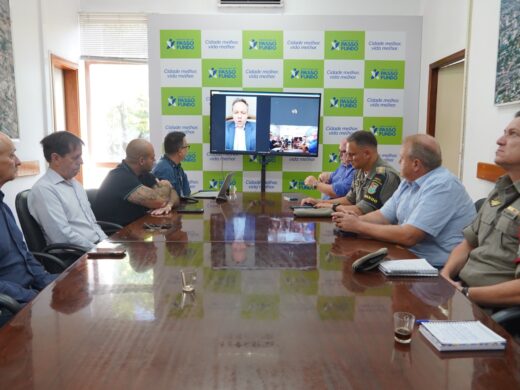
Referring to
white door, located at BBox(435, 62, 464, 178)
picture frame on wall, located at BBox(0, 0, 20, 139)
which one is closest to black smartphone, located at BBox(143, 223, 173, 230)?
picture frame on wall, located at BBox(0, 0, 20, 139)

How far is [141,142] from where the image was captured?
127 inches

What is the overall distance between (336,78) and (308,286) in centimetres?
440

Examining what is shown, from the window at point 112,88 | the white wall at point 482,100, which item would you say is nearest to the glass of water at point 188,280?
the white wall at point 482,100

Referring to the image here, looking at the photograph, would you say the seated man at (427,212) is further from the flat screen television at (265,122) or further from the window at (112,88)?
the window at (112,88)

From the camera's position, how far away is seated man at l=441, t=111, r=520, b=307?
1674 millimetres

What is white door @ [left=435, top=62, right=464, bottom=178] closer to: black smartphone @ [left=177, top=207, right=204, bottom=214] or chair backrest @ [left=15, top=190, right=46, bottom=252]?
black smartphone @ [left=177, top=207, right=204, bottom=214]

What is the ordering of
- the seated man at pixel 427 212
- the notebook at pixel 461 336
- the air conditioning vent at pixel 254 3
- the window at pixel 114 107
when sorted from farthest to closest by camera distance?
the window at pixel 114 107 < the air conditioning vent at pixel 254 3 < the seated man at pixel 427 212 < the notebook at pixel 461 336

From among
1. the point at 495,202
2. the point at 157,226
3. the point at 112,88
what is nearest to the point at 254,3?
the point at 112,88

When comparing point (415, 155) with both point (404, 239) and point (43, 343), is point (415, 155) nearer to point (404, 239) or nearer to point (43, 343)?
point (404, 239)

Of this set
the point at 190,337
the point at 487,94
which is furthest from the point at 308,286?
the point at 487,94

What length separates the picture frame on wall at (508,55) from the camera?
3051 millimetres

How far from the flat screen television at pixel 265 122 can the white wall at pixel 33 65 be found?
6.13ft

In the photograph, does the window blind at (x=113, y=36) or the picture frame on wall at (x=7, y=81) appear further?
the window blind at (x=113, y=36)

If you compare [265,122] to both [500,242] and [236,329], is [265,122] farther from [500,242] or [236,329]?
[236,329]
